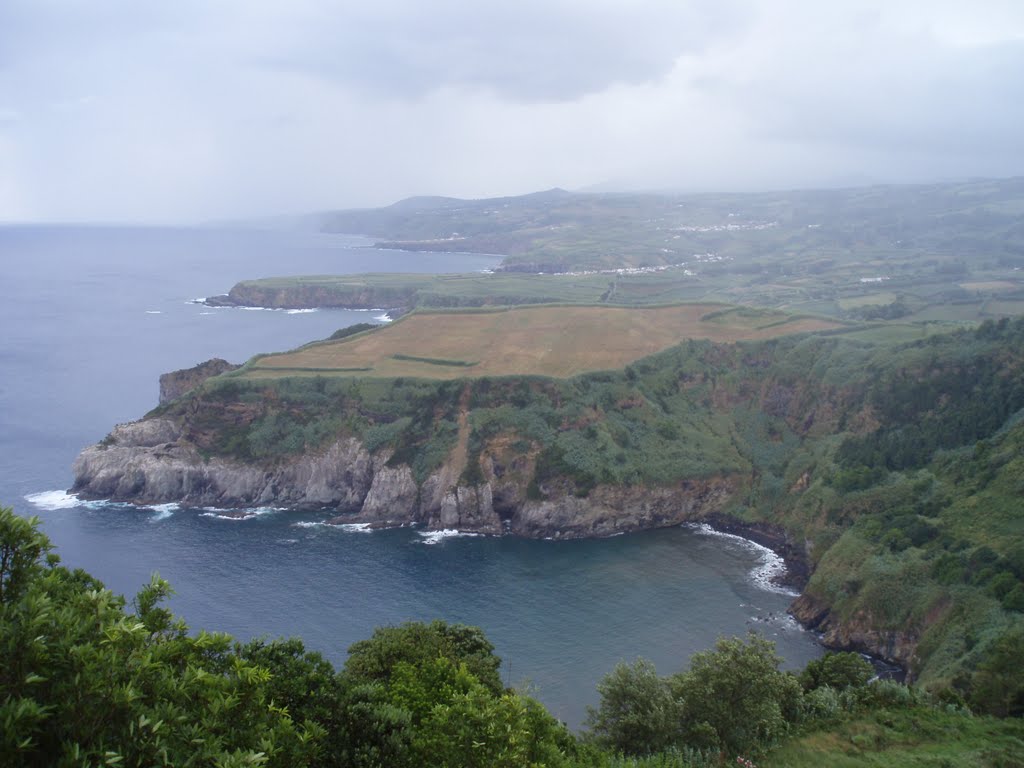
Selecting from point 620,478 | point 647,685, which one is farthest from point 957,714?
Answer: point 620,478

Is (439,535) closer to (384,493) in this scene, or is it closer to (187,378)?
(384,493)

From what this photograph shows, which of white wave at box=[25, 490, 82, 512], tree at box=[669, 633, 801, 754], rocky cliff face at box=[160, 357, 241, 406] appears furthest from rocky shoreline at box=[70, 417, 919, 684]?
tree at box=[669, 633, 801, 754]

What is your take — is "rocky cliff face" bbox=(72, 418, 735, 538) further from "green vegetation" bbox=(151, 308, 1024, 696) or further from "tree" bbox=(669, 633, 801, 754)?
"tree" bbox=(669, 633, 801, 754)

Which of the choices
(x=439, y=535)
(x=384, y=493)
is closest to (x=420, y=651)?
(x=439, y=535)

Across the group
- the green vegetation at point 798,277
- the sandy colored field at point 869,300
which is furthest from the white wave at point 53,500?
the sandy colored field at point 869,300

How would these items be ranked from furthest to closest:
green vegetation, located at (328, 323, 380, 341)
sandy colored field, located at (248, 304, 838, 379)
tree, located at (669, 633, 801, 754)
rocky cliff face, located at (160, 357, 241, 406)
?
green vegetation, located at (328, 323, 380, 341)
rocky cliff face, located at (160, 357, 241, 406)
sandy colored field, located at (248, 304, 838, 379)
tree, located at (669, 633, 801, 754)

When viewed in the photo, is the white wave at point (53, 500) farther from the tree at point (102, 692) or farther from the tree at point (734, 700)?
the tree at point (102, 692)
